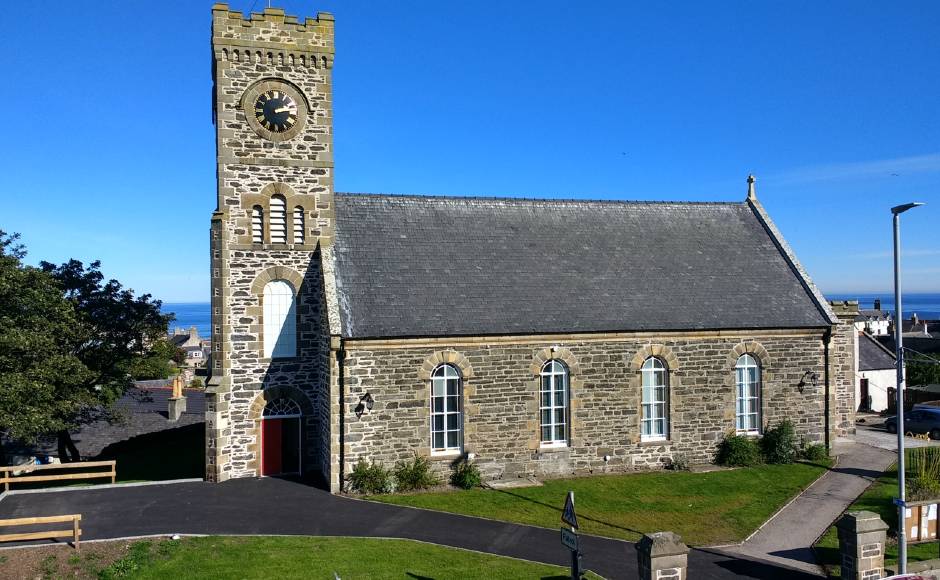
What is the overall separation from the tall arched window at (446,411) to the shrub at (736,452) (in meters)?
9.57

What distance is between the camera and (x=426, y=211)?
2491cm

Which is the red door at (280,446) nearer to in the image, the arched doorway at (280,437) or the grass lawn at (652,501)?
the arched doorway at (280,437)

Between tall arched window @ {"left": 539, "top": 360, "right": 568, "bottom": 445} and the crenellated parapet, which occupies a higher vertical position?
the crenellated parapet

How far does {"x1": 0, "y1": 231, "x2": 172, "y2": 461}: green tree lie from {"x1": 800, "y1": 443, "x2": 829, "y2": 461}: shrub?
2641 cm

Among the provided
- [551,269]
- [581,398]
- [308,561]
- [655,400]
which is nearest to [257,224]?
[551,269]

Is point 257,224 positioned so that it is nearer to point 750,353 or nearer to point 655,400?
point 655,400

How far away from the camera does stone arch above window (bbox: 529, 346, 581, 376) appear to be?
2198 centimetres

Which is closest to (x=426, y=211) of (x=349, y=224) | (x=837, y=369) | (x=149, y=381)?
(x=349, y=224)

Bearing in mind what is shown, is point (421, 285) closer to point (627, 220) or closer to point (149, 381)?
point (627, 220)

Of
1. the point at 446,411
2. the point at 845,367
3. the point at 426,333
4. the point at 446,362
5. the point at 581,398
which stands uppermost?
the point at 426,333

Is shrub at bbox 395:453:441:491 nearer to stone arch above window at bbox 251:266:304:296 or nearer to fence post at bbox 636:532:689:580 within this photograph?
stone arch above window at bbox 251:266:304:296

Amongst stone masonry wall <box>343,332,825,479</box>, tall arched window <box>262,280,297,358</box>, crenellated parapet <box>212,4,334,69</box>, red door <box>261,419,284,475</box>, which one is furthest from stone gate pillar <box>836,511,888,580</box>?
crenellated parapet <box>212,4,334,69</box>

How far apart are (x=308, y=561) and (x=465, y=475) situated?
6.71 metres

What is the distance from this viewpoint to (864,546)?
45.6 feet
